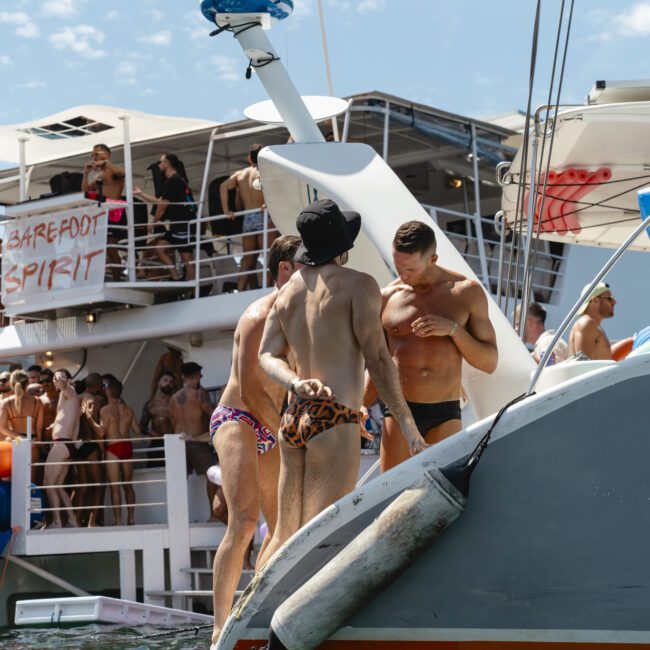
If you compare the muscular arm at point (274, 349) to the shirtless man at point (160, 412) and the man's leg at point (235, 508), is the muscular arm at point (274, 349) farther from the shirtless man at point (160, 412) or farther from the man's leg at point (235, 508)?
the shirtless man at point (160, 412)

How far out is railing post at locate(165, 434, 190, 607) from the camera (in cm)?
1148

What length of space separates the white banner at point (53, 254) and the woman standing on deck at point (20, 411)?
202cm

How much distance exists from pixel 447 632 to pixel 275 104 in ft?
12.1

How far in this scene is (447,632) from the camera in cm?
397

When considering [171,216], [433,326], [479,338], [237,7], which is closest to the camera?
[433,326]

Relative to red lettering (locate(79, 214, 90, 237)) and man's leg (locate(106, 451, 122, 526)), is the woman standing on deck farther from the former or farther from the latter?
red lettering (locate(79, 214, 90, 237))

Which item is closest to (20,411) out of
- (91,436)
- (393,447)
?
(91,436)

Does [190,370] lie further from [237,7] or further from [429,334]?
[429,334]

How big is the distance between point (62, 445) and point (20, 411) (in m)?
1.00

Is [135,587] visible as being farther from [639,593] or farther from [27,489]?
[639,593]

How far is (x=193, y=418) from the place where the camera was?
497 inches

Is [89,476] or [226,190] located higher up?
[226,190]

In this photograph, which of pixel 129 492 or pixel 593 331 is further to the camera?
pixel 129 492

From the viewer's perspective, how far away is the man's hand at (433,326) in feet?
16.3
